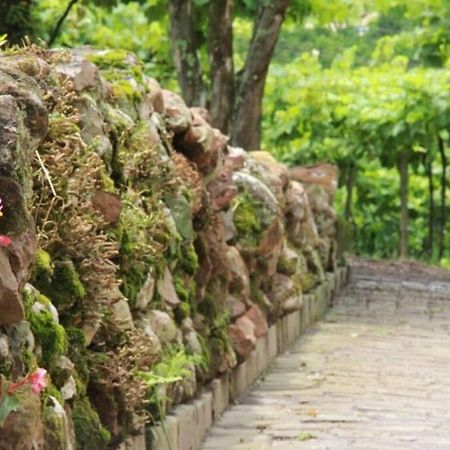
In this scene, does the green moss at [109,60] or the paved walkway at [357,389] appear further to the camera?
the paved walkway at [357,389]

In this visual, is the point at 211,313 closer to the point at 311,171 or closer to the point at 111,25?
the point at 311,171

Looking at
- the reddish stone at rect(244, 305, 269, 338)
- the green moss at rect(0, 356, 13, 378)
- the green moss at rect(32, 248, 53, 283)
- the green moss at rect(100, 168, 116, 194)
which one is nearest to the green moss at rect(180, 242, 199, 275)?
the green moss at rect(100, 168, 116, 194)

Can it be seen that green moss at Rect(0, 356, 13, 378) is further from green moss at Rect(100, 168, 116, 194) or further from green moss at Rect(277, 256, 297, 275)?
green moss at Rect(277, 256, 297, 275)

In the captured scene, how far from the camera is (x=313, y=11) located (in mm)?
16953

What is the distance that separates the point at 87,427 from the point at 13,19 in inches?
302

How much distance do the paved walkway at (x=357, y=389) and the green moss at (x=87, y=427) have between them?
7.02 feet

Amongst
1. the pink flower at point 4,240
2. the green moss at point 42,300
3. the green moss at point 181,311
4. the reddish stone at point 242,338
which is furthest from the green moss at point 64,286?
the reddish stone at point 242,338

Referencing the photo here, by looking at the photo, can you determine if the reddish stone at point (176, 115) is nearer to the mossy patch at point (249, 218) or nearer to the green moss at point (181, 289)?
the green moss at point (181, 289)

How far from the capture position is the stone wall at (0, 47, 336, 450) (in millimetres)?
→ 4156

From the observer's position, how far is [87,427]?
519 centimetres

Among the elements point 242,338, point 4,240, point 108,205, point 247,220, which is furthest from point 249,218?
point 4,240

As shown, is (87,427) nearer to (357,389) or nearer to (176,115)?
(176,115)

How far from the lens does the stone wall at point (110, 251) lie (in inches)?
164

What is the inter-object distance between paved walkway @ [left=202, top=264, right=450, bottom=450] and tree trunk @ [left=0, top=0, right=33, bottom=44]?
3498 mm
